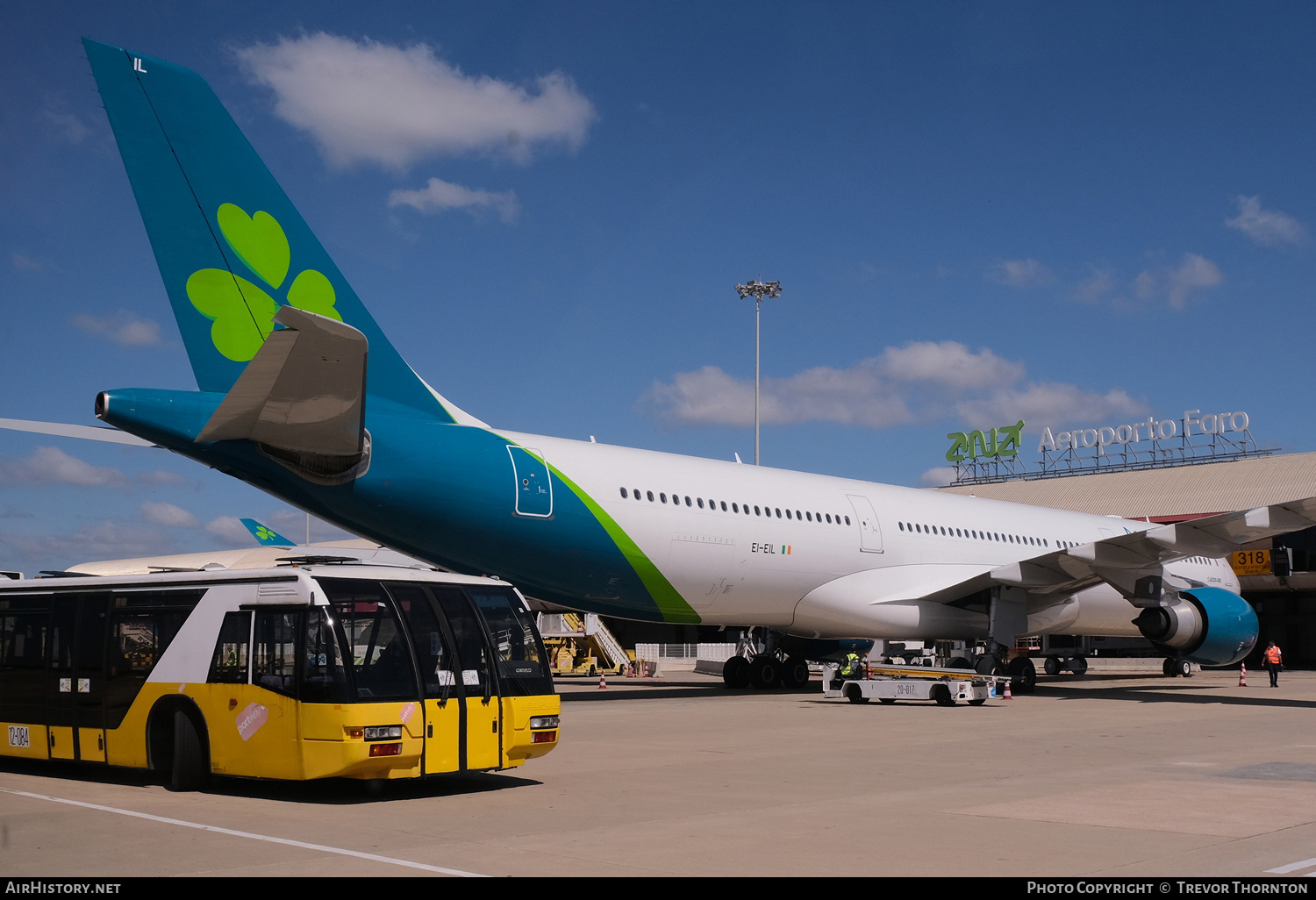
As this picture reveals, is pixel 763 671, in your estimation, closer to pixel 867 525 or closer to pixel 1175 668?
pixel 867 525

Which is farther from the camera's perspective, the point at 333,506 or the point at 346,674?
the point at 333,506

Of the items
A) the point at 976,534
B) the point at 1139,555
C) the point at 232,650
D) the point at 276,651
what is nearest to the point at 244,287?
the point at 232,650

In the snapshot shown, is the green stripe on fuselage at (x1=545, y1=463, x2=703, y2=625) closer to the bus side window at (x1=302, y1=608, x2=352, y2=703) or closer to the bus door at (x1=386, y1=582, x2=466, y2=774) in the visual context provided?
the bus door at (x1=386, y1=582, x2=466, y2=774)

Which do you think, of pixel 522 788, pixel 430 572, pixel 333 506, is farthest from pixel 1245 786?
pixel 333 506

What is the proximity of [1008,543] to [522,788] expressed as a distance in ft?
71.4

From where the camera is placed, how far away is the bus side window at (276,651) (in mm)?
10148

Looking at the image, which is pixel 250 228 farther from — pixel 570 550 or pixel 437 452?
pixel 570 550

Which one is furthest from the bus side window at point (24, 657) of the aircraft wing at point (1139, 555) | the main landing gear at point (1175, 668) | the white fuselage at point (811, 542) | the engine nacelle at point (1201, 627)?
the main landing gear at point (1175, 668)

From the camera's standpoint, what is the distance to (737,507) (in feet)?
76.7

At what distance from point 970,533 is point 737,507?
8.35 m

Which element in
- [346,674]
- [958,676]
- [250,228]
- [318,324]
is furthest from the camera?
[958,676]

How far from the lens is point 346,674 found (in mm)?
10055

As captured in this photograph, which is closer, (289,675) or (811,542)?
(289,675)

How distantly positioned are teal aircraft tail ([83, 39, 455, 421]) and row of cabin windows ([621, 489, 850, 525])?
6.54 metres
